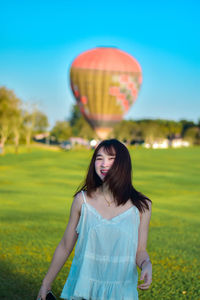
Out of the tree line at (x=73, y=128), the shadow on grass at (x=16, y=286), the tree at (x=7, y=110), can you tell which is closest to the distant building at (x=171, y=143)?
the tree line at (x=73, y=128)

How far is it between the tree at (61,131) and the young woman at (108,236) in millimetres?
105531

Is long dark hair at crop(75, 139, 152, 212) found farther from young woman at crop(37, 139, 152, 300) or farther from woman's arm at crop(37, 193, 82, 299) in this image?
woman's arm at crop(37, 193, 82, 299)

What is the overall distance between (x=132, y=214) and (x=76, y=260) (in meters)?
0.47

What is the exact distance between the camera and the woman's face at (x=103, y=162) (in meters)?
2.99

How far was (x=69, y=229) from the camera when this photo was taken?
3.01 meters

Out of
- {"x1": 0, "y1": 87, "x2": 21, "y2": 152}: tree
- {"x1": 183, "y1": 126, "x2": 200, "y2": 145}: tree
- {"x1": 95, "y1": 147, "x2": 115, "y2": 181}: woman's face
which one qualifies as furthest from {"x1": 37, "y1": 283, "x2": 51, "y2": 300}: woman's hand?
{"x1": 183, "y1": 126, "x2": 200, "y2": 145}: tree

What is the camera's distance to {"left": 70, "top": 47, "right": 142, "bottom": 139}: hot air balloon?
48938mm

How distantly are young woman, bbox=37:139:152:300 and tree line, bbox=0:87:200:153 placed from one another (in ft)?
171

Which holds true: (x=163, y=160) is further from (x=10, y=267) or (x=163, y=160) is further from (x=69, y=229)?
(x=69, y=229)

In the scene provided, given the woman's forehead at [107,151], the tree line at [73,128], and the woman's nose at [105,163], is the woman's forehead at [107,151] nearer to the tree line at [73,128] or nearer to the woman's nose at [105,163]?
the woman's nose at [105,163]

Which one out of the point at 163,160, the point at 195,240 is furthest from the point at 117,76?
the point at 195,240

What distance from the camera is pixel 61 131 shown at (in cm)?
10988

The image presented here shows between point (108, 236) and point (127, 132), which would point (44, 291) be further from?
point (127, 132)

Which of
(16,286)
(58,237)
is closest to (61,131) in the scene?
(58,237)
